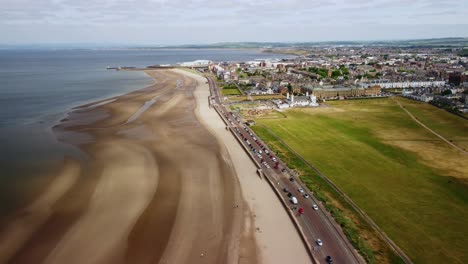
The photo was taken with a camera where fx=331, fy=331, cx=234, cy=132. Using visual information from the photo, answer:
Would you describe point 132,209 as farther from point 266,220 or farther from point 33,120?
point 33,120

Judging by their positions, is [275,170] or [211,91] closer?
[275,170]

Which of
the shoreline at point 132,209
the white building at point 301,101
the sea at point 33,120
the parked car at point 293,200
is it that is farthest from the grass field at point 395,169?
the sea at point 33,120

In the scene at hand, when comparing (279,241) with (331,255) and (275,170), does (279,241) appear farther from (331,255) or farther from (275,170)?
(275,170)

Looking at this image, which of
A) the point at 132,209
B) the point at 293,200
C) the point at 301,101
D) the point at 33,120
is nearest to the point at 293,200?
the point at 293,200

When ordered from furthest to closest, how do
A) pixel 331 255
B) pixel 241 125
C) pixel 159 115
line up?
1. pixel 159 115
2. pixel 241 125
3. pixel 331 255

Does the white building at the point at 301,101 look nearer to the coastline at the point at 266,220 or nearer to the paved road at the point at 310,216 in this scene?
the paved road at the point at 310,216

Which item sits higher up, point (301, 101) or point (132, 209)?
point (301, 101)

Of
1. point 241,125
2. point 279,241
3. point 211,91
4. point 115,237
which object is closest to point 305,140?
point 241,125
